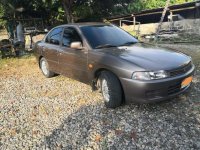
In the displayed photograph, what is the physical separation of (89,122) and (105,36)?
2142 mm

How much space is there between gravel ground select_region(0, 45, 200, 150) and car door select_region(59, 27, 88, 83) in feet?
1.64

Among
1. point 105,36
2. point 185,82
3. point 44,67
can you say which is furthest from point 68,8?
point 185,82

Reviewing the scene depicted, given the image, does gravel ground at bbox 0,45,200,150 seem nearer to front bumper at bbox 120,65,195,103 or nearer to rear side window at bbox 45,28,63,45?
front bumper at bbox 120,65,195,103

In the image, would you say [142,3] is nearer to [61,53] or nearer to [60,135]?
[61,53]

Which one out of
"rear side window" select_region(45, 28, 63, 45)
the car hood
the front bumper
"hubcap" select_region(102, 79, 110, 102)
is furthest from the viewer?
"rear side window" select_region(45, 28, 63, 45)

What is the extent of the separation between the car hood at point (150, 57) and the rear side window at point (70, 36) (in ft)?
3.12

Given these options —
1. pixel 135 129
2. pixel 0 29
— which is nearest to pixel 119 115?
pixel 135 129

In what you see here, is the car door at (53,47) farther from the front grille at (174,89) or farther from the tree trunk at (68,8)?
the tree trunk at (68,8)

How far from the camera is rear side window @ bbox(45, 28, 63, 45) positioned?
22.3 ft

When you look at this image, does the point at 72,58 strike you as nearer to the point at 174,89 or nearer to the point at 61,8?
the point at 174,89

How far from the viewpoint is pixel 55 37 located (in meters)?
7.04

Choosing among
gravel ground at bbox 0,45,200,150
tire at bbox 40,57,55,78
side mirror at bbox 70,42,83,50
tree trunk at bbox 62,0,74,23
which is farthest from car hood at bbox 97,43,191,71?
tree trunk at bbox 62,0,74,23

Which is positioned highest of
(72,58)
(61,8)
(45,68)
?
(61,8)

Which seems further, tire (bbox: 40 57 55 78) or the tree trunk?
the tree trunk
